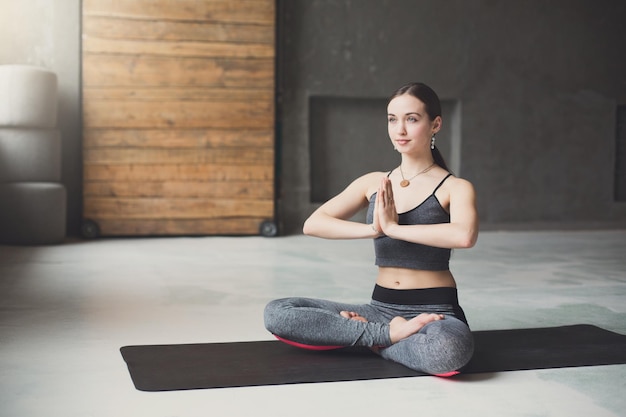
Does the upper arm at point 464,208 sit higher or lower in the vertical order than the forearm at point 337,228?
higher

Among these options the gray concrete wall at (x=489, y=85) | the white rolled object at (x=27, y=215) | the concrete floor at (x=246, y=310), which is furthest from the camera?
the gray concrete wall at (x=489, y=85)

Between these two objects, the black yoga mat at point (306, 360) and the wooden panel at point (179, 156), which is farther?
the wooden panel at point (179, 156)

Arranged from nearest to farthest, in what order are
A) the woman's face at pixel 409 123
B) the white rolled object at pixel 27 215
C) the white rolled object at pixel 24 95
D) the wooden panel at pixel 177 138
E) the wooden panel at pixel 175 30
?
the woman's face at pixel 409 123 < the white rolled object at pixel 27 215 < the white rolled object at pixel 24 95 < the wooden panel at pixel 175 30 < the wooden panel at pixel 177 138

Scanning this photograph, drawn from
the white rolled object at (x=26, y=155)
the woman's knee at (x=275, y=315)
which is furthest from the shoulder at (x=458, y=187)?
the white rolled object at (x=26, y=155)

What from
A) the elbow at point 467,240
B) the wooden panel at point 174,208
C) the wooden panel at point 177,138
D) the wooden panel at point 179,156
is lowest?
the wooden panel at point 174,208

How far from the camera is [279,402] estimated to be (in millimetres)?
2416

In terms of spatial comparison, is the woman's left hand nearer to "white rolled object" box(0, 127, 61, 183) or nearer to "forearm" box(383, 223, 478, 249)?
"forearm" box(383, 223, 478, 249)

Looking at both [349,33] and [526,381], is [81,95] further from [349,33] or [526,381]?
[526,381]

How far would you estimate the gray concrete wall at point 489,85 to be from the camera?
838 centimetres

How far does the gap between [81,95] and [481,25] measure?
4131 mm

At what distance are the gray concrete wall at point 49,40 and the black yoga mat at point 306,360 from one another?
516 centimetres

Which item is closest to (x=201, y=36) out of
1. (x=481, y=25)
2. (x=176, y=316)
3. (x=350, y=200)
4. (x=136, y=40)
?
(x=136, y=40)

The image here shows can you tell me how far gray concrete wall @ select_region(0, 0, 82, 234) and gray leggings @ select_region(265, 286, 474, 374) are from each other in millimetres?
5414

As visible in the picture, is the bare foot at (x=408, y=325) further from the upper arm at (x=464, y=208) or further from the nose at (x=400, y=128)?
the nose at (x=400, y=128)
